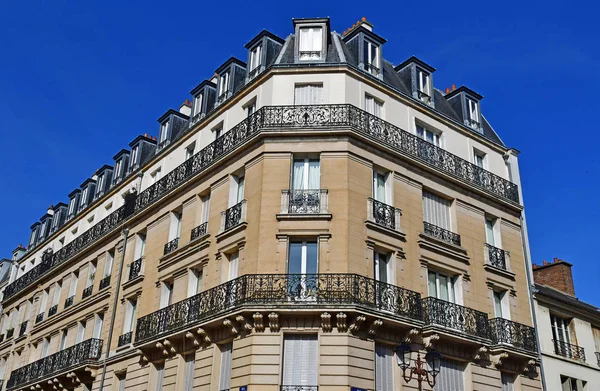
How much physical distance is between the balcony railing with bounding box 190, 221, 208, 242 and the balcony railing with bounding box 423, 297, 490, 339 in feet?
22.0

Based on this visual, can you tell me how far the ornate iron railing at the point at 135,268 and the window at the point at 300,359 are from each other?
828cm

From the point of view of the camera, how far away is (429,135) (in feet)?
67.4

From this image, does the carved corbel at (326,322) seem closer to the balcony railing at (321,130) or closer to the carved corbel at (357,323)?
the carved corbel at (357,323)

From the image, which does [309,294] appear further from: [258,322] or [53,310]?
[53,310]

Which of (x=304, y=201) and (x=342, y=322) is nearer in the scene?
(x=342, y=322)

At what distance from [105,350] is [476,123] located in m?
15.1

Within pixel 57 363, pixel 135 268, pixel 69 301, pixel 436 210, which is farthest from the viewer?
pixel 69 301

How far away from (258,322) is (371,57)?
936 centimetres

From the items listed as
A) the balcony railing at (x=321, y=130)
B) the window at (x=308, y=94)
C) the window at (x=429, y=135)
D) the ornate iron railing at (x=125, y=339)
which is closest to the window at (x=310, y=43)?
the window at (x=308, y=94)

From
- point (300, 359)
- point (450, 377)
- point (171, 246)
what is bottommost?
point (300, 359)

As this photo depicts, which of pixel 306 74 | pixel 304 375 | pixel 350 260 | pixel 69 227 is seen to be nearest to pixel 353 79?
pixel 306 74

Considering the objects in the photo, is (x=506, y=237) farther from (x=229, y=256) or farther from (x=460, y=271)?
(x=229, y=256)

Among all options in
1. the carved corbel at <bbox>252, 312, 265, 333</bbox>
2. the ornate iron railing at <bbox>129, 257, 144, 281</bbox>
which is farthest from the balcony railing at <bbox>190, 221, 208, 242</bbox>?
the carved corbel at <bbox>252, 312, 265, 333</bbox>

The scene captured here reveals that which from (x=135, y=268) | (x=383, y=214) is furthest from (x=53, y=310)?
(x=383, y=214)
